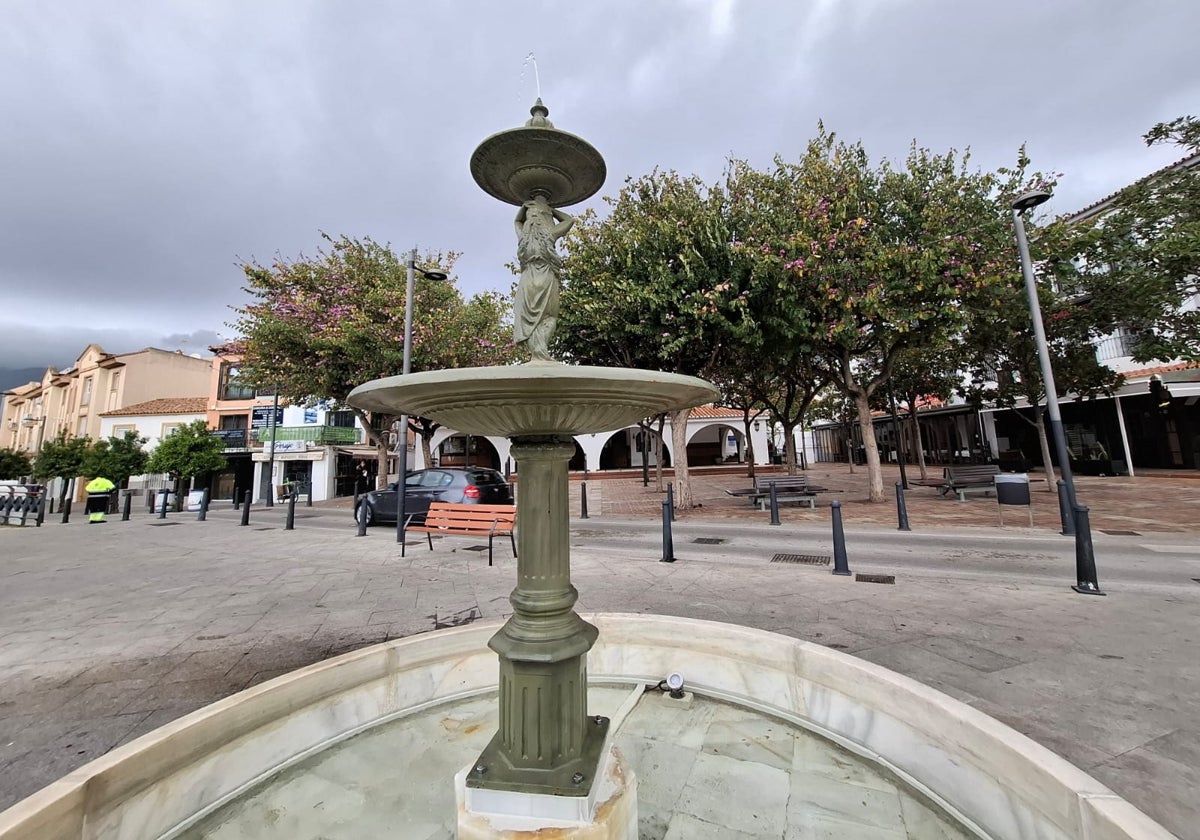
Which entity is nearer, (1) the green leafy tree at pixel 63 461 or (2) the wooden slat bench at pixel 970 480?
(2) the wooden slat bench at pixel 970 480

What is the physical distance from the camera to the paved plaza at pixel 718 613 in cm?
283

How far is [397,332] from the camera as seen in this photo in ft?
53.8

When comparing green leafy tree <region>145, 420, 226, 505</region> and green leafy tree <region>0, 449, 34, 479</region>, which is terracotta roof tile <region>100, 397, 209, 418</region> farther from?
green leafy tree <region>145, 420, 226, 505</region>

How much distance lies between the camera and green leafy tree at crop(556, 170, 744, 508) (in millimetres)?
10984

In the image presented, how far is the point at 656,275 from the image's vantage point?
1120cm

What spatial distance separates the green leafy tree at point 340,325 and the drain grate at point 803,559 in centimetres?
1319

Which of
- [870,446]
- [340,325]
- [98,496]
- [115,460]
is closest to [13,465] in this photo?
[115,460]

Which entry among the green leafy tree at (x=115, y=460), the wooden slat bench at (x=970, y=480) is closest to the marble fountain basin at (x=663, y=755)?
the wooden slat bench at (x=970, y=480)

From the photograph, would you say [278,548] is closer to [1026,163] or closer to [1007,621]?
[1007,621]

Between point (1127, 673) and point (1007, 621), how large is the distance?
3.59ft

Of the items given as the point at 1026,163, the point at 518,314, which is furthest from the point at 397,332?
the point at 1026,163

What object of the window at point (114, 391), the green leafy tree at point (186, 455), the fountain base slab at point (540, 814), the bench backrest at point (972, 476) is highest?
the window at point (114, 391)

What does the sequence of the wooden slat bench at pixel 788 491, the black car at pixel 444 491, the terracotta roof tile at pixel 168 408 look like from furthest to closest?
1. the terracotta roof tile at pixel 168 408
2. the wooden slat bench at pixel 788 491
3. the black car at pixel 444 491

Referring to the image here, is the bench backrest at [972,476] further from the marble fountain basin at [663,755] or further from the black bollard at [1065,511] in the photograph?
the marble fountain basin at [663,755]
